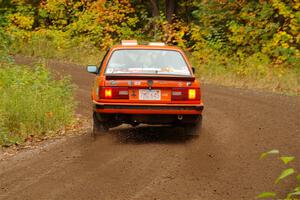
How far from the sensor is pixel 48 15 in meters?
34.4

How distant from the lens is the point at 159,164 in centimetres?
874

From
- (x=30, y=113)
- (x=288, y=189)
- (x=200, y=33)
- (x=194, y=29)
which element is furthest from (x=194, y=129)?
(x=200, y=33)

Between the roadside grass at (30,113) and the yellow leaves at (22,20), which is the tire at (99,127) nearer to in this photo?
the roadside grass at (30,113)

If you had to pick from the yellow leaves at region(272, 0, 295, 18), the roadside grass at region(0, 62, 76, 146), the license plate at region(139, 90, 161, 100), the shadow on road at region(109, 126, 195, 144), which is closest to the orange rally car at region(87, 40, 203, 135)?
the license plate at region(139, 90, 161, 100)

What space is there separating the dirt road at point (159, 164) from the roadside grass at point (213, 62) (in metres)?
7.21

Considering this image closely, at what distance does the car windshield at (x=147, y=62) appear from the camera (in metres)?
10.7

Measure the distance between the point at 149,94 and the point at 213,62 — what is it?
14.8m

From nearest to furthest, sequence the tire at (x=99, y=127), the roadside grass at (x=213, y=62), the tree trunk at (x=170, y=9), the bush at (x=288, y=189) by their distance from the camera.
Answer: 1. the bush at (x=288, y=189)
2. the tire at (x=99, y=127)
3. the roadside grass at (x=213, y=62)
4. the tree trunk at (x=170, y=9)

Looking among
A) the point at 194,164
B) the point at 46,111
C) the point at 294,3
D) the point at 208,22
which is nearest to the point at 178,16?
the point at 208,22

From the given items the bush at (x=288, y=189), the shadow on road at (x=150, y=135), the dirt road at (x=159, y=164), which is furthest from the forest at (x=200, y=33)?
the bush at (x=288, y=189)

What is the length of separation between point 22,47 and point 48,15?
4.47 meters

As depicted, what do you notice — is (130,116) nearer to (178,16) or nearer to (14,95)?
(14,95)

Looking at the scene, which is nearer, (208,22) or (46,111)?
(46,111)

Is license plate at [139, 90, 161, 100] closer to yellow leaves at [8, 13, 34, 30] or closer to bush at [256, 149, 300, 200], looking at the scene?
bush at [256, 149, 300, 200]
